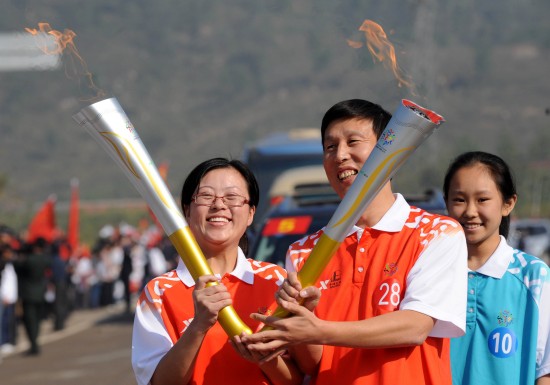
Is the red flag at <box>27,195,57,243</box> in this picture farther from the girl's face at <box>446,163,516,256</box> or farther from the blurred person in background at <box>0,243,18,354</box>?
the girl's face at <box>446,163,516,256</box>

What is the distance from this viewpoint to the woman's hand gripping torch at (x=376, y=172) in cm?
284

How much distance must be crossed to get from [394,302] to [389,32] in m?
0.96

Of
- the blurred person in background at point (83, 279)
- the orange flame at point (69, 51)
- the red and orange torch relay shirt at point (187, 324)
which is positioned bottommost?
the red and orange torch relay shirt at point (187, 324)

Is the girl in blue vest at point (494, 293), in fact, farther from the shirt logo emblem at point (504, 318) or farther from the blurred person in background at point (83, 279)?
the blurred person in background at point (83, 279)

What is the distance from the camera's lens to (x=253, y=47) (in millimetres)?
69188

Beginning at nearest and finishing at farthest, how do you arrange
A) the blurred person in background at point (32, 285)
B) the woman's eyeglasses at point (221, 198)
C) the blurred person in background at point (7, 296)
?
the woman's eyeglasses at point (221, 198)
the blurred person in background at point (7, 296)
the blurred person in background at point (32, 285)

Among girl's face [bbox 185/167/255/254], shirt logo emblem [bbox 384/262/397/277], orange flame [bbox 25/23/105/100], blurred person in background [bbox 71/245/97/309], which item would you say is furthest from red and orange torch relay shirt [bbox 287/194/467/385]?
blurred person in background [bbox 71/245/97/309]

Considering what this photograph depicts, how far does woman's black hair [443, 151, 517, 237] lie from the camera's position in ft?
11.3

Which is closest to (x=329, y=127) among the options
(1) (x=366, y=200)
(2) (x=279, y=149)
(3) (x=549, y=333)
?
(1) (x=366, y=200)

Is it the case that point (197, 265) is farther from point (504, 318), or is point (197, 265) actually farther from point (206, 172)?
point (504, 318)

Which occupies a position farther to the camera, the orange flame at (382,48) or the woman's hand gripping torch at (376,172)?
the orange flame at (382,48)

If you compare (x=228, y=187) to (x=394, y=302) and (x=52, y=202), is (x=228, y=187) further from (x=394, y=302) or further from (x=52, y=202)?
(x=52, y=202)

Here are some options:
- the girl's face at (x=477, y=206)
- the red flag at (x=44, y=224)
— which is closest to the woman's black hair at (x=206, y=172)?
the girl's face at (x=477, y=206)

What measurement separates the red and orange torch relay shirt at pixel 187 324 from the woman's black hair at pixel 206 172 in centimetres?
22
